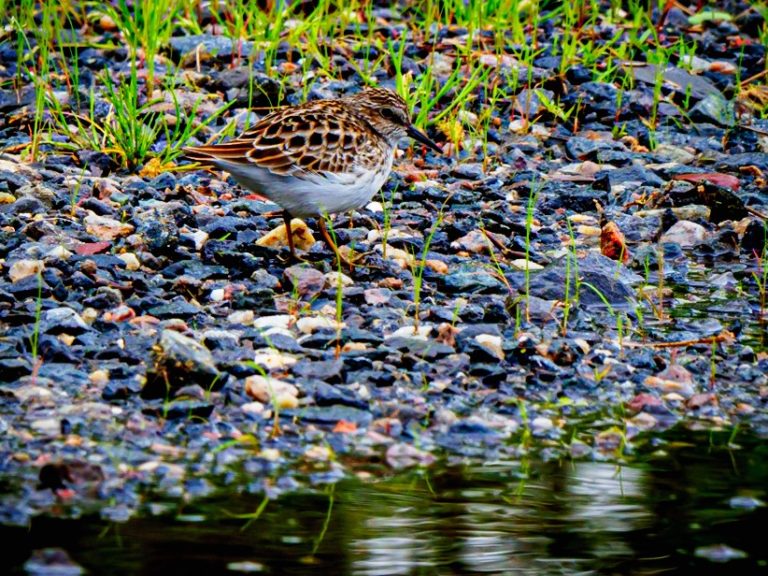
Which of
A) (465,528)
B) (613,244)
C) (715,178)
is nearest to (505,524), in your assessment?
(465,528)

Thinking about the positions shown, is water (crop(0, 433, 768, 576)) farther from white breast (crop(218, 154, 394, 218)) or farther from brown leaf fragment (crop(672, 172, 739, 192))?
brown leaf fragment (crop(672, 172, 739, 192))

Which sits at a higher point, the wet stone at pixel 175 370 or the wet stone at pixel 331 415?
the wet stone at pixel 175 370

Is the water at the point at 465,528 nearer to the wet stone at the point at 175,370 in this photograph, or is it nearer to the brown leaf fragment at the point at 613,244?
the wet stone at the point at 175,370

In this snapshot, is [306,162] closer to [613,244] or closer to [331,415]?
[613,244]

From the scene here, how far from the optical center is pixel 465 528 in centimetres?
472

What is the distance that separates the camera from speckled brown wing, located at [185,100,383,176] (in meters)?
7.55

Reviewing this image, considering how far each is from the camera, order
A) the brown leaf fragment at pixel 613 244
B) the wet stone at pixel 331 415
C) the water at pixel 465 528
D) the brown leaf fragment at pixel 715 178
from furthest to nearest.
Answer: the brown leaf fragment at pixel 715 178, the brown leaf fragment at pixel 613 244, the wet stone at pixel 331 415, the water at pixel 465 528

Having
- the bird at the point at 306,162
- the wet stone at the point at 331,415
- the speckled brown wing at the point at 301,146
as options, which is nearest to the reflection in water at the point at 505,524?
the wet stone at the point at 331,415

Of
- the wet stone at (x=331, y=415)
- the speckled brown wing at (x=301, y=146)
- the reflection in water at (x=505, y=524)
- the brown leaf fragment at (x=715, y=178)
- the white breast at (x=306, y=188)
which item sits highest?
the speckled brown wing at (x=301, y=146)

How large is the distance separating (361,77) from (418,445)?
6282 millimetres

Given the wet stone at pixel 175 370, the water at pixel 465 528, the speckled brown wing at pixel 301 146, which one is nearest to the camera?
the water at pixel 465 528

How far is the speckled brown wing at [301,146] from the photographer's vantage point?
7.55 m

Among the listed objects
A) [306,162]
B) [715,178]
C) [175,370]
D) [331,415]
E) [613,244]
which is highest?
[306,162]

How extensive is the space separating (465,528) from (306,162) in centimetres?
344
